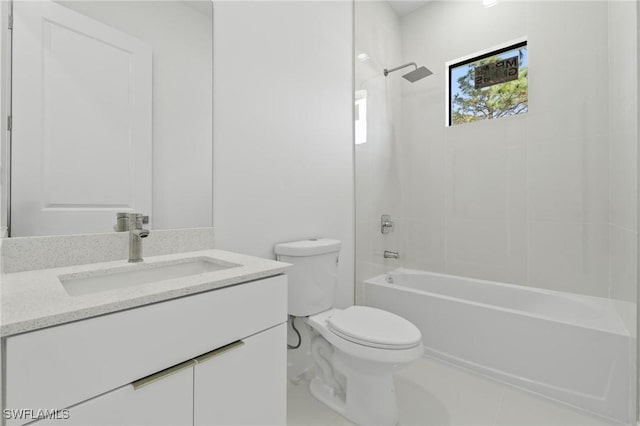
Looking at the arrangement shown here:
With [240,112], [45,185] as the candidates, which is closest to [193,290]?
[45,185]

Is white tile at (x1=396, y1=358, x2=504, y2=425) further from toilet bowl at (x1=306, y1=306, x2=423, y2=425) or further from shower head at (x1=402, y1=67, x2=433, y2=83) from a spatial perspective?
shower head at (x1=402, y1=67, x2=433, y2=83)

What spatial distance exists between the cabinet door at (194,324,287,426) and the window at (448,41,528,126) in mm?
2324

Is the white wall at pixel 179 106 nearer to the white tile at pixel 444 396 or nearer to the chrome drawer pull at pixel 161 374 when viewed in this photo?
the chrome drawer pull at pixel 161 374

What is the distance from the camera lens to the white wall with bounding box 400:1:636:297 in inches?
76.0

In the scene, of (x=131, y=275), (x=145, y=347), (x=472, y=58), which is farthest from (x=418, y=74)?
(x=145, y=347)

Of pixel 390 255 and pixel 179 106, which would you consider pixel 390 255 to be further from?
pixel 179 106

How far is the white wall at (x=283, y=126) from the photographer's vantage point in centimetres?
143

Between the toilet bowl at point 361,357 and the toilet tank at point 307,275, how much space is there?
0.08 meters

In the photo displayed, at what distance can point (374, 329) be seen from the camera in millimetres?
1369

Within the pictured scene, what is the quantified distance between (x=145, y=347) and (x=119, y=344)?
0.19 ft

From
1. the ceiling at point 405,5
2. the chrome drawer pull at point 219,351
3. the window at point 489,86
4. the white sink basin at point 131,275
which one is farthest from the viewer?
the ceiling at point 405,5

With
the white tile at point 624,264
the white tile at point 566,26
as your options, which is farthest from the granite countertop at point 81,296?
the white tile at point 566,26

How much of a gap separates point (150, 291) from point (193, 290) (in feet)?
0.32

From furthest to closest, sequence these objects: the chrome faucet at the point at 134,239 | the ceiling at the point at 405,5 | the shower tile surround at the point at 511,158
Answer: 1. the ceiling at the point at 405,5
2. the shower tile surround at the point at 511,158
3. the chrome faucet at the point at 134,239
